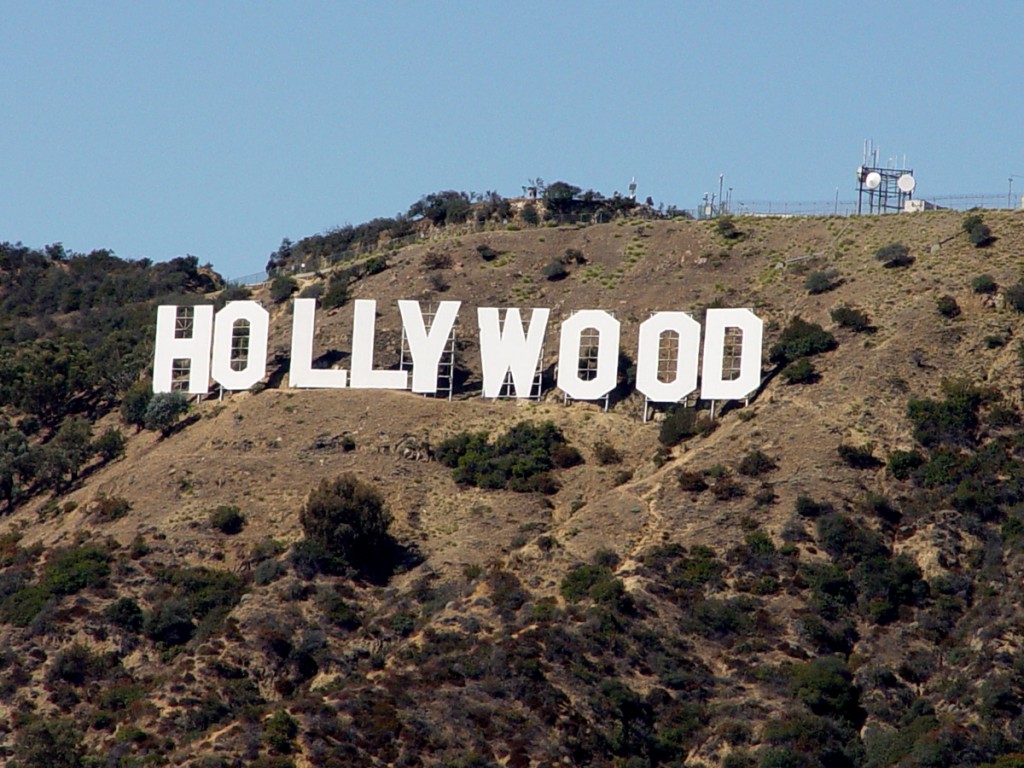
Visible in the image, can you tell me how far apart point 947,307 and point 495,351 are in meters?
18.4

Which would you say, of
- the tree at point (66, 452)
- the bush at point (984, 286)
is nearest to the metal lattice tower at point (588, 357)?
the bush at point (984, 286)

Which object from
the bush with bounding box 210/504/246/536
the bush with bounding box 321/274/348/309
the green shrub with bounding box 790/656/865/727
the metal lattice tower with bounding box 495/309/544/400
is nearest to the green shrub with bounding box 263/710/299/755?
the bush with bounding box 210/504/246/536

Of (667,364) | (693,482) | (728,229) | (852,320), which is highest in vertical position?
(728,229)

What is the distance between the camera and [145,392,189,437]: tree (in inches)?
3792

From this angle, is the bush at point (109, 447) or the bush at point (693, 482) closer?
the bush at point (693, 482)

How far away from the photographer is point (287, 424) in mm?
92438

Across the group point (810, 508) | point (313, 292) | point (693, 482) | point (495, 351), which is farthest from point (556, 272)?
point (810, 508)

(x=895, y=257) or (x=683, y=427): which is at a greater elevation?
(x=895, y=257)

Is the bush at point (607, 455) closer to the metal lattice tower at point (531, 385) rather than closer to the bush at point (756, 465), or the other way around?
the metal lattice tower at point (531, 385)

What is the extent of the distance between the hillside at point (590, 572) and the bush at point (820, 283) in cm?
19

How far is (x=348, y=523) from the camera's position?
82.4 meters

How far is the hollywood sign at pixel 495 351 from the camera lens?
297 feet

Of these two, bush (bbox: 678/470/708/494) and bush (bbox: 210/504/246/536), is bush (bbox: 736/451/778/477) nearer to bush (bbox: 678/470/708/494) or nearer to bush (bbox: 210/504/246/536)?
bush (bbox: 678/470/708/494)

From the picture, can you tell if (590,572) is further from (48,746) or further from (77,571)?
(48,746)
